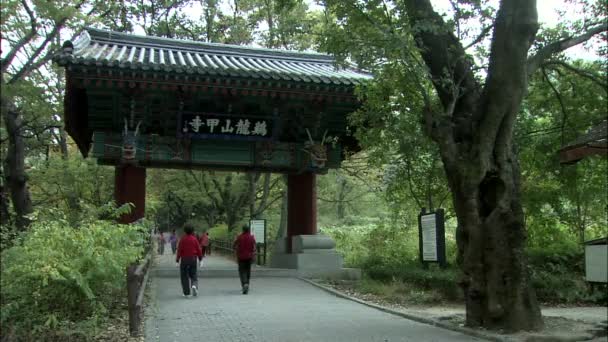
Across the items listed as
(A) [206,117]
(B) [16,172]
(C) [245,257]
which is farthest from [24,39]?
(C) [245,257]

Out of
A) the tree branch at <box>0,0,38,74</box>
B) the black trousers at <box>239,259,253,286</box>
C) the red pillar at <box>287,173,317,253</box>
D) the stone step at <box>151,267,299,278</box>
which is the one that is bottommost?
the stone step at <box>151,267,299,278</box>

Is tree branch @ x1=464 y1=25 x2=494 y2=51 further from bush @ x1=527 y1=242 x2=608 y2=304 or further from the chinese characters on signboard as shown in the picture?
the chinese characters on signboard

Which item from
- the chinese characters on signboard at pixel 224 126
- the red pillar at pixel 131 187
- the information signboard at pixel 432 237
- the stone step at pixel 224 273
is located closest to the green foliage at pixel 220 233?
the stone step at pixel 224 273

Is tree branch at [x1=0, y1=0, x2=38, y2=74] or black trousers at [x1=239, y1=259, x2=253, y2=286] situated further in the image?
tree branch at [x1=0, y1=0, x2=38, y2=74]

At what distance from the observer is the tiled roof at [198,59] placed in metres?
12.9

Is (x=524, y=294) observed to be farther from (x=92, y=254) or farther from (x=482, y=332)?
(x=92, y=254)

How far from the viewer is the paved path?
778cm

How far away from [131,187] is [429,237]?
788 cm

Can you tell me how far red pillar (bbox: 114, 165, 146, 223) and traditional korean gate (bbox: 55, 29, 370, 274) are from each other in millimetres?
27

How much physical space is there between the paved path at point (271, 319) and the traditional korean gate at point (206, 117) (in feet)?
12.2

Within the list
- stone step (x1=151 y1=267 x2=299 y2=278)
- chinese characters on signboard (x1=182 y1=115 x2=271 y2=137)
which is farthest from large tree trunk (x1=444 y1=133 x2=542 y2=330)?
stone step (x1=151 y1=267 x2=299 y2=278)

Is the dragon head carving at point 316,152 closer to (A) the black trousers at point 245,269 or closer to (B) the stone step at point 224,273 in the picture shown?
(B) the stone step at point 224,273

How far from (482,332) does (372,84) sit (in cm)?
456

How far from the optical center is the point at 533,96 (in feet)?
35.8
